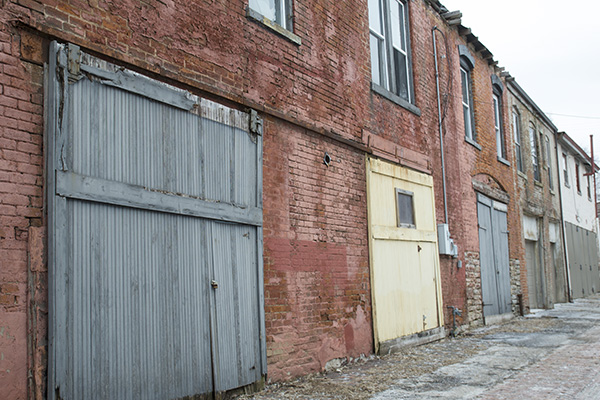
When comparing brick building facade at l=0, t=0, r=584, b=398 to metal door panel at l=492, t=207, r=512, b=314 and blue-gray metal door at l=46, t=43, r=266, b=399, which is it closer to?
blue-gray metal door at l=46, t=43, r=266, b=399

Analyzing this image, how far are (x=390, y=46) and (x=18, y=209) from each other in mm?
7246

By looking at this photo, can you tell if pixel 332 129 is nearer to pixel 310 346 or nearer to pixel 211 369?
pixel 310 346

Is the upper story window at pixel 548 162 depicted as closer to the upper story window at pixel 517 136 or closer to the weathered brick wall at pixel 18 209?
the upper story window at pixel 517 136

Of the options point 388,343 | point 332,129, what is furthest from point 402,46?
point 388,343

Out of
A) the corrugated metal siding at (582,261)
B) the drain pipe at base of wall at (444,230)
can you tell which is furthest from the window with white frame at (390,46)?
the corrugated metal siding at (582,261)

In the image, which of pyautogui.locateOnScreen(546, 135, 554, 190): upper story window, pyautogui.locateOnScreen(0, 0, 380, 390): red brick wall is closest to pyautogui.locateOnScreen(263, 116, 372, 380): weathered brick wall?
pyautogui.locateOnScreen(0, 0, 380, 390): red brick wall

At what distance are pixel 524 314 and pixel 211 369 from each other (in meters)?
11.8

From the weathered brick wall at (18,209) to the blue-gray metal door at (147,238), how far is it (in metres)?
0.11

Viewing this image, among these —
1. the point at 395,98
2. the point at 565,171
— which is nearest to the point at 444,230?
the point at 395,98

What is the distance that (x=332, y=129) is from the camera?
7484 mm

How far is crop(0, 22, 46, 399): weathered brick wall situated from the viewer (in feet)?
12.2

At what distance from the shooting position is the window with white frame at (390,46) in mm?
9273

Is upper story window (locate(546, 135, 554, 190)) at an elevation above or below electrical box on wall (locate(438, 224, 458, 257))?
above

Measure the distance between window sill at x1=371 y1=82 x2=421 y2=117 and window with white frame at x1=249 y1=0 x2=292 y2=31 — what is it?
2098mm
